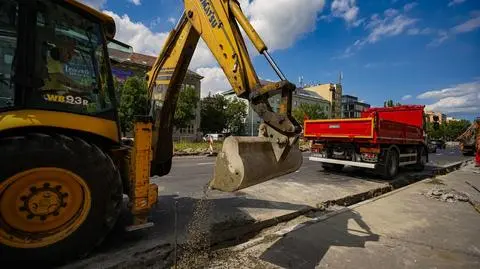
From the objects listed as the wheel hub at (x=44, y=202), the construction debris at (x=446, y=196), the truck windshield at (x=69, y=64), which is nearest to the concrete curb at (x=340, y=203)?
the construction debris at (x=446, y=196)

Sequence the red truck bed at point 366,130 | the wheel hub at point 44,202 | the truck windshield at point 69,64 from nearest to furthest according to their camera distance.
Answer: the wheel hub at point 44,202 → the truck windshield at point 69,64 → the red truck bed at point 366,130

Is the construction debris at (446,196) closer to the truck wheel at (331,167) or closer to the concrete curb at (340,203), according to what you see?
the concrete curb at (340,203)

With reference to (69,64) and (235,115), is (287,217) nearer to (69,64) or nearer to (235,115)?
(69,64)

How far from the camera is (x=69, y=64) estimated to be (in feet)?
12.4

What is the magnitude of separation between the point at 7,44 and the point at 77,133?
1.10 meters

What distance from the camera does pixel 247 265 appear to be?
3738 millimetres

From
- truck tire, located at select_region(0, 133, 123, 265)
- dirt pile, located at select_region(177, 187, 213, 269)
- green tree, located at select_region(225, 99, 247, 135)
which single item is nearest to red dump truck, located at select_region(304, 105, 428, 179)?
dirt pile, located at select_region(177, 187, 213, 269)

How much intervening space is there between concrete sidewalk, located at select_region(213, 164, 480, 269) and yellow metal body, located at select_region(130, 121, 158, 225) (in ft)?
3.54

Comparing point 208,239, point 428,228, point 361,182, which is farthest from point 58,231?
point 361,182

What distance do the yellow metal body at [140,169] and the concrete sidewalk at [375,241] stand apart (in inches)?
42.5

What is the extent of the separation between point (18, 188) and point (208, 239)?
232cm

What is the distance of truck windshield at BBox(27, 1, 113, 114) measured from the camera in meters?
3.50

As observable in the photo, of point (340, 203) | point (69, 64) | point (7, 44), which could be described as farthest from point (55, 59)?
point (340, 203)

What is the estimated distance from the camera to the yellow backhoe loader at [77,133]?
10.5 feet
